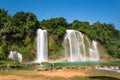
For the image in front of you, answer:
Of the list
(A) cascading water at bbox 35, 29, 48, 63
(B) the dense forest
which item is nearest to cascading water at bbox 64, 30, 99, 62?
(B) the dense forest

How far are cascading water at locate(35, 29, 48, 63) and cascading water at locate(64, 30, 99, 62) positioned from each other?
25.1ft

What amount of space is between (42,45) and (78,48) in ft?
44.2

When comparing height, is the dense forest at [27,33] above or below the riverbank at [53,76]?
above

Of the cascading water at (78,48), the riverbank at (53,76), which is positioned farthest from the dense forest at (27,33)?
the riverbank at (53,76)

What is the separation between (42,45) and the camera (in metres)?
77.8

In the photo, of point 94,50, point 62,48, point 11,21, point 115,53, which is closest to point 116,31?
point 115,53

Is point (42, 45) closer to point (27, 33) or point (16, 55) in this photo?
point (27, 33)

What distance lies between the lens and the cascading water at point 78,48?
8186 centimetres

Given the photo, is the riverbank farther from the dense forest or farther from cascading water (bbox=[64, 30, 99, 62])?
cascading water (bbox=[64, 30, 99, 62])

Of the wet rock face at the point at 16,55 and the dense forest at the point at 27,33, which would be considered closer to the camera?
the wet rock face at the point at 16,55

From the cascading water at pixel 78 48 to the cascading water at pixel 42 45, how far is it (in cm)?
764

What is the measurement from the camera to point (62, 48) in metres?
81.3

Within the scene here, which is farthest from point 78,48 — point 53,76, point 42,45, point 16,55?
point 53,76

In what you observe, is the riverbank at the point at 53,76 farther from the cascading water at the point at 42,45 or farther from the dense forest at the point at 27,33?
the cascading water at the point at 42,45
